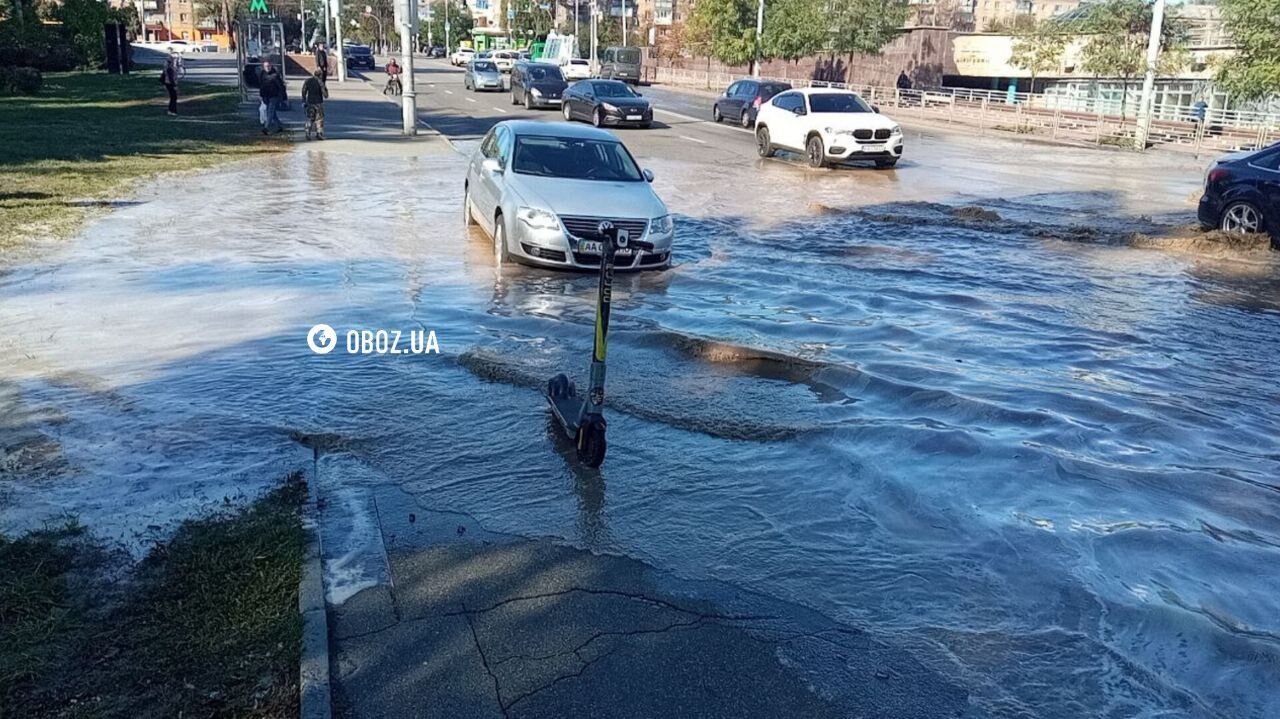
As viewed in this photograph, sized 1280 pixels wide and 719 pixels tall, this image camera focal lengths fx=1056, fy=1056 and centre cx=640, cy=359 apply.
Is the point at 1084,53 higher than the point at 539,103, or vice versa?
the point at 1084,53

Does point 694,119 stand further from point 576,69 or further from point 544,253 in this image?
point 544,253

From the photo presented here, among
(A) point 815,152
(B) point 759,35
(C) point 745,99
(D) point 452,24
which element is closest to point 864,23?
(B) point 759,35

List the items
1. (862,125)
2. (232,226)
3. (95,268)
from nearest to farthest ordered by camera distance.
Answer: (95,268) < (232,226) < (862,125)

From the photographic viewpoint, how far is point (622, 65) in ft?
213

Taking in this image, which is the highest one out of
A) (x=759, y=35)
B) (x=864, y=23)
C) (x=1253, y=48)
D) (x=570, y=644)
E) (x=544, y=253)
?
(x=864, y=23)

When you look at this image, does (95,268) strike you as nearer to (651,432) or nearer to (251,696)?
(651,432)

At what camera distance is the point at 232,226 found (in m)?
13.9

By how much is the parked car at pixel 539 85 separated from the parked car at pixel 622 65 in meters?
21.9

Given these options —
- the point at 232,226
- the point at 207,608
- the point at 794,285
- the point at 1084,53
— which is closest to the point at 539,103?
the point at 1084,53

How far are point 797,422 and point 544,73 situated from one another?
3711 centimetres

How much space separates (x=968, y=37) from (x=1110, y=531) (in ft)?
202

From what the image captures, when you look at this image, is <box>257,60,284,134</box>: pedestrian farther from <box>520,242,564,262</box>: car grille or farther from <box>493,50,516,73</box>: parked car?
<box>493,50,516,73</box>: parked car

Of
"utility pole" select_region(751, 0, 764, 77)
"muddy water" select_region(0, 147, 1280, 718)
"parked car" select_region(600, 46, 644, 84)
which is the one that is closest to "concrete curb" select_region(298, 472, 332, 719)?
"muddy water" select_region(0, 147, 1280, 718)

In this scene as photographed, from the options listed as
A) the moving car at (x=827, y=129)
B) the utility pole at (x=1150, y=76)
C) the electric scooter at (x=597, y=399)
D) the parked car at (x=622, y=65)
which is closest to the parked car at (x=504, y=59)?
the parked car at (x=622, y=65)
